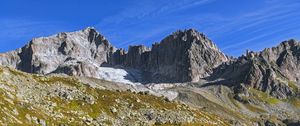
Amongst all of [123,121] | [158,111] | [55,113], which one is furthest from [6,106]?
[158,111]

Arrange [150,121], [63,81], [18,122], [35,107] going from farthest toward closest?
Result: [63,81] < [150,121] < [35,107] < [18,122]

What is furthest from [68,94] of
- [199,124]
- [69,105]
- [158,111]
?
[199,124]

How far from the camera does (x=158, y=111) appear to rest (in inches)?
5945

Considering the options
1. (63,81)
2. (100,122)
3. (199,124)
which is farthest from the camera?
(199,124)

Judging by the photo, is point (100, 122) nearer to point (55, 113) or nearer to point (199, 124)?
point (55, 113)

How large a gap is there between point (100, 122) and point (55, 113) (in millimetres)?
14096

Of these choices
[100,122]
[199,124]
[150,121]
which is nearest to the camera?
[100,122]

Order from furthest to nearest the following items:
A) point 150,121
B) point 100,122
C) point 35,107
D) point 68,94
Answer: point 150,121, point 68,94, point 100,122, point 35,107

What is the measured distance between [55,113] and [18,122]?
1911 centimetres

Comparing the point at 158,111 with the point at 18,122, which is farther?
the point at 158,111

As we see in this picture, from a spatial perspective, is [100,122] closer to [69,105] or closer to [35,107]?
[69,105]

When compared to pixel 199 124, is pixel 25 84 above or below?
above

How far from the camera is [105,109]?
13062 centimetres

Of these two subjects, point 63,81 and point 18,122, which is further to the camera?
point 63,81
